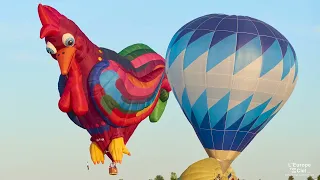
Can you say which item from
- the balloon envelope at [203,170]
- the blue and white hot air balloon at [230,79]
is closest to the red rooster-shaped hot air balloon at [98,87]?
the blue and white hot air balloon at [230,79]

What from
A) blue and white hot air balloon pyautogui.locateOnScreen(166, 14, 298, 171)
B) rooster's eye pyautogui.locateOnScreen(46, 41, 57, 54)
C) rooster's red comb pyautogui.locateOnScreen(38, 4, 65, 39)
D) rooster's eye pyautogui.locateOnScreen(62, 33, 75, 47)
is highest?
rooster's red comb pyautogui.locateOnScreen(38, 4, 65, 39)

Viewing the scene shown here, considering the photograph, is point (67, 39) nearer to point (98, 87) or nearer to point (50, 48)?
point (50, 48)

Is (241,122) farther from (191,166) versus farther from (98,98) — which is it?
(98,98)

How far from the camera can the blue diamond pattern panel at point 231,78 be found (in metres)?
31.7

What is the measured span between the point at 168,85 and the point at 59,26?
725cm

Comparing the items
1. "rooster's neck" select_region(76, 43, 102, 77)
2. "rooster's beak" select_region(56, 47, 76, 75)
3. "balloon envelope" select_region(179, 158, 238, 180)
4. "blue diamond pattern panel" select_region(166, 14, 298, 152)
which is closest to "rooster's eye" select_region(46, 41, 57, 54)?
"rooster's beak" select_region(56, 47, 76, 75)

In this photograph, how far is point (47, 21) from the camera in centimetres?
3006

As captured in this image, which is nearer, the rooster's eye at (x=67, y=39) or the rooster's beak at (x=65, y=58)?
the rooster's eye at (x=67, y=39)

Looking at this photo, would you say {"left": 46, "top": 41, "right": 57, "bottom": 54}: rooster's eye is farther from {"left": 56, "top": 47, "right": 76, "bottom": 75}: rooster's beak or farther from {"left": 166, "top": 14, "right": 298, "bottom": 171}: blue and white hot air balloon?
{"left": 166, "top": 14, "right": 298, "bottom": 171}: blue and white hot air balloon

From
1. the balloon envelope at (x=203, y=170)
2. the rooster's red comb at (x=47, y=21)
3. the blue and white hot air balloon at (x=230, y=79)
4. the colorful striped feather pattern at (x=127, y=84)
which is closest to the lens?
the rooster's red comb at (x=47, y=21)

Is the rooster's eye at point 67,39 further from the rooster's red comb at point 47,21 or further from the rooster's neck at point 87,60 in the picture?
the rooster's neck at point 87,60

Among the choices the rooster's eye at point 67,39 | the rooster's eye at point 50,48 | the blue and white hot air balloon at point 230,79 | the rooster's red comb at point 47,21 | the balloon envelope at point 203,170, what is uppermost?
the rooster's red comb at point 47,21

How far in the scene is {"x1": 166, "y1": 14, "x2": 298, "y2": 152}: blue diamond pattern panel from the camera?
31.7 meters

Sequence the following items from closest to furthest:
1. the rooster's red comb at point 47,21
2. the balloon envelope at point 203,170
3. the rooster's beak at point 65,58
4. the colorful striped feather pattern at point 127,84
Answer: the rooster's red comb at point 47,21 → the rooster's beak at point 65,58 → the balloon envelope at point 203,170 → the colorful striped feather pattern at point 127,84
